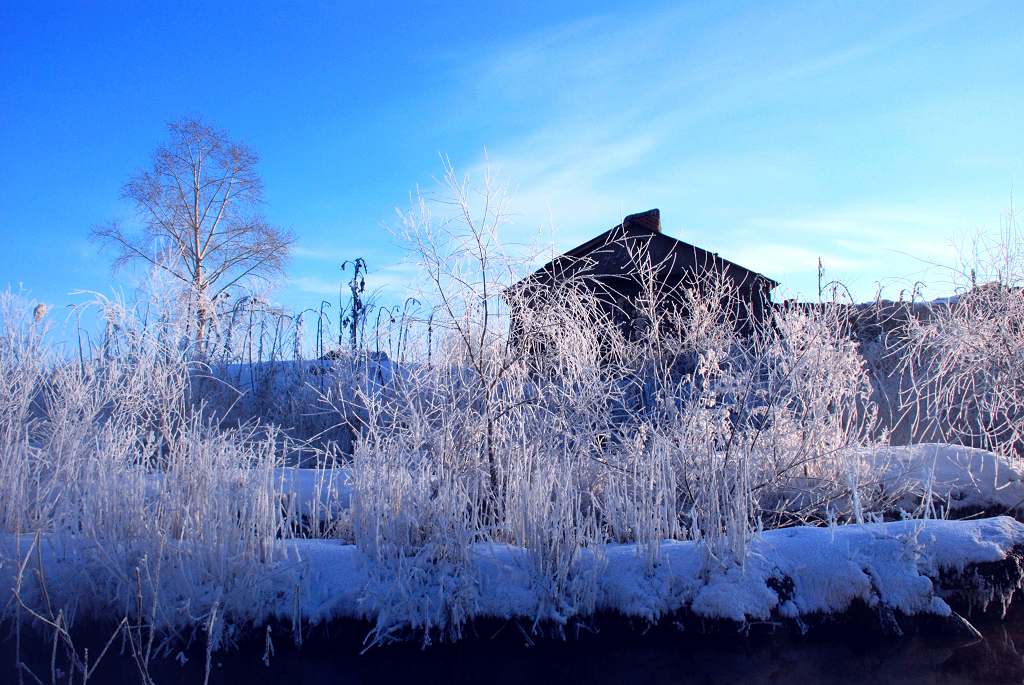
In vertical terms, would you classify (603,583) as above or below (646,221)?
below

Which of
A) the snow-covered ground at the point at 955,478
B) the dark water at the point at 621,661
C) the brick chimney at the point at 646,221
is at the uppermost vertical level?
the brick chimney at the point at 646,221

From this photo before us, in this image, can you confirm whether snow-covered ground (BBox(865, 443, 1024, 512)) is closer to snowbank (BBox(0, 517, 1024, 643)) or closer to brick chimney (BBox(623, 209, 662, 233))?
snowbank (BBox(0, 517, 1024, 643))

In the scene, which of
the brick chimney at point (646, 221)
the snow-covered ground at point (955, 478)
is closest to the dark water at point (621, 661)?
the snow-covered ground at point (955, 478)

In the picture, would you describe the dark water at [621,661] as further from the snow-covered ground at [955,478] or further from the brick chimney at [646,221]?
the brick chimney at [646,221]

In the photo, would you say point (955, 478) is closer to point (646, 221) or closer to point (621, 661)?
point (621, 661)

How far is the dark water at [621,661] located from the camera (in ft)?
14.9

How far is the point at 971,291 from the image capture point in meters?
9.19

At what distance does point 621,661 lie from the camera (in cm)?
472

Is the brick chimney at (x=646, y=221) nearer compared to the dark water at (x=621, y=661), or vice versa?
the dark water at (x=621, y=661)

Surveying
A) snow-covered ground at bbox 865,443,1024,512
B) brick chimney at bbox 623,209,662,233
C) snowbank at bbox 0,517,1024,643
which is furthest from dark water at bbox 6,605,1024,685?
brick chimney at bbox 623,209,662,233

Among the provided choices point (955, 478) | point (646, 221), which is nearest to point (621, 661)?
point (955, 478)

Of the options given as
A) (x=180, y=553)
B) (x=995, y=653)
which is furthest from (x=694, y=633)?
(x=180, y=553)

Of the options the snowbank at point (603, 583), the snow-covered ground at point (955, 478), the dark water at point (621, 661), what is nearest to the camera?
the dark water at point (621, 661)

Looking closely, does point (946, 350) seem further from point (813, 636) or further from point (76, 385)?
point (76, 385)
